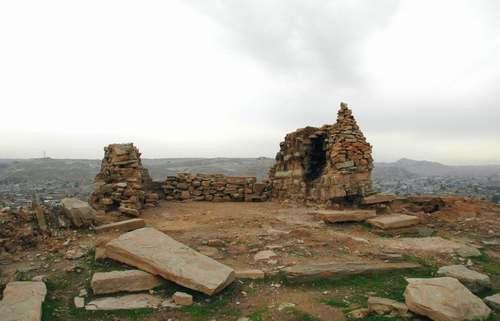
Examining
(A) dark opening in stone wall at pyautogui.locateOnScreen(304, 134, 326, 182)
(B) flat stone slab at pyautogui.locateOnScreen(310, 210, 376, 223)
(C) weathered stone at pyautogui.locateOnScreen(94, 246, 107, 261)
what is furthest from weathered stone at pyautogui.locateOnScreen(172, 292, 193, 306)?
(A) dark opening in stone wall at pyautogui.locateOnScreen(304, 134, 326, 182)

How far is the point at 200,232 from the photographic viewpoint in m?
9.04

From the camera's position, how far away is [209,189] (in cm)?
1518

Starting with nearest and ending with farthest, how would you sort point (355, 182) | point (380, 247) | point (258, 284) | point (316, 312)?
1. point (316, 312)
2. point (258, 284)
3. point (380, 247)
4. point (355, 182)

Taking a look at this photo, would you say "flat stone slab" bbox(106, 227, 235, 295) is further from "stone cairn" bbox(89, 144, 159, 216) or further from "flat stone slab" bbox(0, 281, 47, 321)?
"stone cairn" bbox(89, 144, 159, 216)

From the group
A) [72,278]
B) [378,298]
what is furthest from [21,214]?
[378,298]

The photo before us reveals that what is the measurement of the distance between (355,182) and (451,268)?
519cm

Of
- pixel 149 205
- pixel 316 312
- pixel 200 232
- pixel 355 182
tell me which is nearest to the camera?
pixel 316 312

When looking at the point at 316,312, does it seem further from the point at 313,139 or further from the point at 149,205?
the point at 313,139

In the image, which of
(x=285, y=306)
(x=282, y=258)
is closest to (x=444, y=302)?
(x=285, y=306)

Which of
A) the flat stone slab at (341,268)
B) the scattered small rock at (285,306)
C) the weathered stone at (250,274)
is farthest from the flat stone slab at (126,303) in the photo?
the flat stone slab at (341,268)

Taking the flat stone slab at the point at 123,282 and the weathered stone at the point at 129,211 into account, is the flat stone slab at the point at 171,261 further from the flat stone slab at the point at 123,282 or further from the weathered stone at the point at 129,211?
the weathered stone at the point at 129,211

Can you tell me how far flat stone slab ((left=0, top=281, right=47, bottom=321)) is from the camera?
191 inches

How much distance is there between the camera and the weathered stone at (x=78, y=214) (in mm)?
8797

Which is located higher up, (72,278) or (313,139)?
(313,139)
